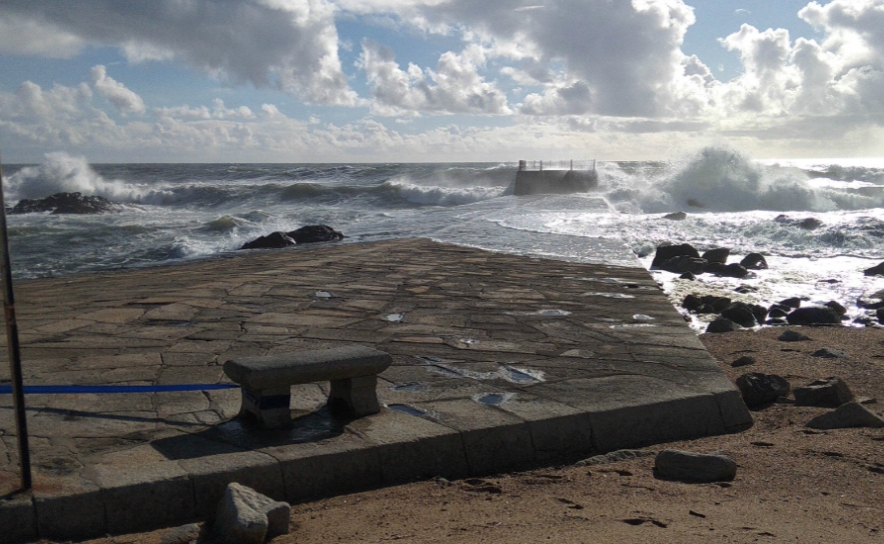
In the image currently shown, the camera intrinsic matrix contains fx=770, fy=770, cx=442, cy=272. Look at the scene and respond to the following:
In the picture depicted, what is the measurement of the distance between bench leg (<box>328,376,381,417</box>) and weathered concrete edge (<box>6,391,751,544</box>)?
0.23 ft

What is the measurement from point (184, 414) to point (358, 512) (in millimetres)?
1078

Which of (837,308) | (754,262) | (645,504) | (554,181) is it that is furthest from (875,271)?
(554,181)

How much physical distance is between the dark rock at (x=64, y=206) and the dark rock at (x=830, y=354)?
2776cm

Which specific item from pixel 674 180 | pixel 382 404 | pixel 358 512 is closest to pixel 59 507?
pixel 358 512

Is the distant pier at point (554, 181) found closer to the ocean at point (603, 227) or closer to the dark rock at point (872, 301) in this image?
the ocean at point (603, 227)

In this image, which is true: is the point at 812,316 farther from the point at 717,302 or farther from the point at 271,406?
the point at 271,406

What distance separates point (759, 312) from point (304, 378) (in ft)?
Answer: 24.0

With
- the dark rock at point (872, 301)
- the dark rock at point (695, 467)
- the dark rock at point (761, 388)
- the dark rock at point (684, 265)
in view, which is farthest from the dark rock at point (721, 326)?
the dark rock at point (695, 467)

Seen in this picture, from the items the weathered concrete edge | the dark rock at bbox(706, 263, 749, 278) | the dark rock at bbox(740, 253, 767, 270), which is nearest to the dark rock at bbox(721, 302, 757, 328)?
the dark rock at bbox(706, 263, 749, 278)

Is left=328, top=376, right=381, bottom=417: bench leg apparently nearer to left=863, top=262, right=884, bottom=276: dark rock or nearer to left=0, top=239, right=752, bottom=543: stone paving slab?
left=0, top=239, right=752, bottom=543: stone paving slab

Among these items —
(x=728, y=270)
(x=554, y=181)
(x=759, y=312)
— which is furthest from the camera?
(x=554, y=181)

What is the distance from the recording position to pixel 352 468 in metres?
3.09

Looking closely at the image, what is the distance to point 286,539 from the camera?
8.41 ft

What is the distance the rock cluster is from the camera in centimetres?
1538
